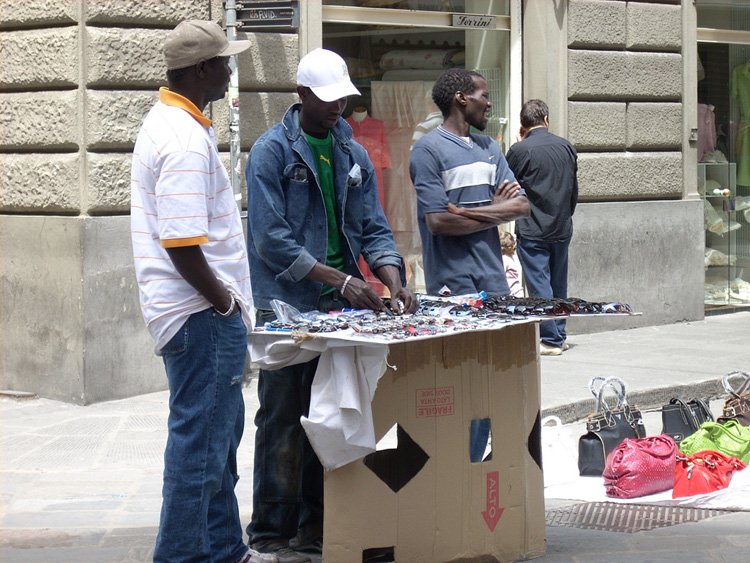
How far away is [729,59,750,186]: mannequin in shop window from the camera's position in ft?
42.3

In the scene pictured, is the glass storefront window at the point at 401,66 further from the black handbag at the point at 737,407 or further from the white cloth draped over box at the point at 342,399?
the white cloth draped over box at the point at 342,399

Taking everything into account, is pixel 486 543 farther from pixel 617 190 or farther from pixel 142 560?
pixel 617 190

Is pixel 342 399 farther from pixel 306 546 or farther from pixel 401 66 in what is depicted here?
pixel 401 66

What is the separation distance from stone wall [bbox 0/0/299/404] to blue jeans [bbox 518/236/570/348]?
2.90 metres

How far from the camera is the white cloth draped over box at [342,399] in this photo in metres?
4.41

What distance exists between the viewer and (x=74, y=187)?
323 inches

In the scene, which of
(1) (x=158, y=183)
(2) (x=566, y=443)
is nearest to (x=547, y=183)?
(2) (x=566, y=443)

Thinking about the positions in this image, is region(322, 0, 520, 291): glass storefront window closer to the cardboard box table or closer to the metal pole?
the metal pole

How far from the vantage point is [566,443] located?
6695 millimetres

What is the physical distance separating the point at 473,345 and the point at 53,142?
4.38 meters

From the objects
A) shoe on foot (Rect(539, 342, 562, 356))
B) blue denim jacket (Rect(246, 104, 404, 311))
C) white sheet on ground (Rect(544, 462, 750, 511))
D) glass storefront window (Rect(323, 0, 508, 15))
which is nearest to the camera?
blue denim jacket (Rect(246, 104, 404, 311))

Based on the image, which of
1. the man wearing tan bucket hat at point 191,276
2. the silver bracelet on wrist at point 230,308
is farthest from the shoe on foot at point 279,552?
the silver bracelet on wrist at point 230,308

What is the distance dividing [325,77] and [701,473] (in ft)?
8.62

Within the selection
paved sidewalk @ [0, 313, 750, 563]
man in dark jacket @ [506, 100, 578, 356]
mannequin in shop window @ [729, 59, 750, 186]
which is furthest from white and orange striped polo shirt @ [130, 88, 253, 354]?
mannequin in shop window @ [729, 59, 750, 186]
